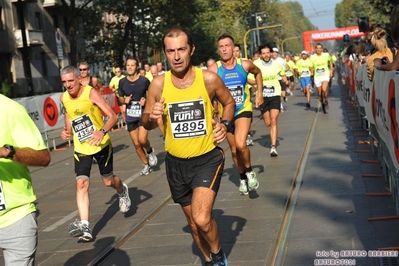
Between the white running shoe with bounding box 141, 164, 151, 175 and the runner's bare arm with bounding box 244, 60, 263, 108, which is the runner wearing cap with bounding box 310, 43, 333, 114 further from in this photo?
the runner's bare arm with bounding box 244, 60, 263, 108

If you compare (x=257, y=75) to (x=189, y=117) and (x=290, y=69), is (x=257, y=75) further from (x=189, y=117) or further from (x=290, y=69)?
(x=290, y=69)

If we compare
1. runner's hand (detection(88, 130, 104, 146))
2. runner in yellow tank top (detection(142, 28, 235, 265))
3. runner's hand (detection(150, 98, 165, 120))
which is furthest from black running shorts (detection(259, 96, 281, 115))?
runner's hand (detection(150, 98, 165, 120))

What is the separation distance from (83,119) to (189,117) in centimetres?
293

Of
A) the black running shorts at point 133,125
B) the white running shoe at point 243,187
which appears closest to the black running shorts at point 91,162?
the white running shoe at point 243,187

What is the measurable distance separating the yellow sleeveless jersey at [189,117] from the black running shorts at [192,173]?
0.18ft

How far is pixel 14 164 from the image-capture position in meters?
4.22

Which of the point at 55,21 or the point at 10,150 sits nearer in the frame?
the point at 10,150

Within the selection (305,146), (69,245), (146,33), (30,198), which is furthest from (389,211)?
(146,33)

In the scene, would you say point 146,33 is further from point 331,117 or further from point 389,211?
point 389,211

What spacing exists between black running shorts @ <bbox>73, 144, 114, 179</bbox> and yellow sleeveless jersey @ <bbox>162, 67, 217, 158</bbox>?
2.46 metres

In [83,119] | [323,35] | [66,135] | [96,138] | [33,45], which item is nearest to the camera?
[96,138]

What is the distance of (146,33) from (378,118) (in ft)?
96.3

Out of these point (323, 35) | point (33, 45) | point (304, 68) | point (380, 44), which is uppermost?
point (33, 45)

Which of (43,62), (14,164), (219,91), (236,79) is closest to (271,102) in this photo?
(236,79)
